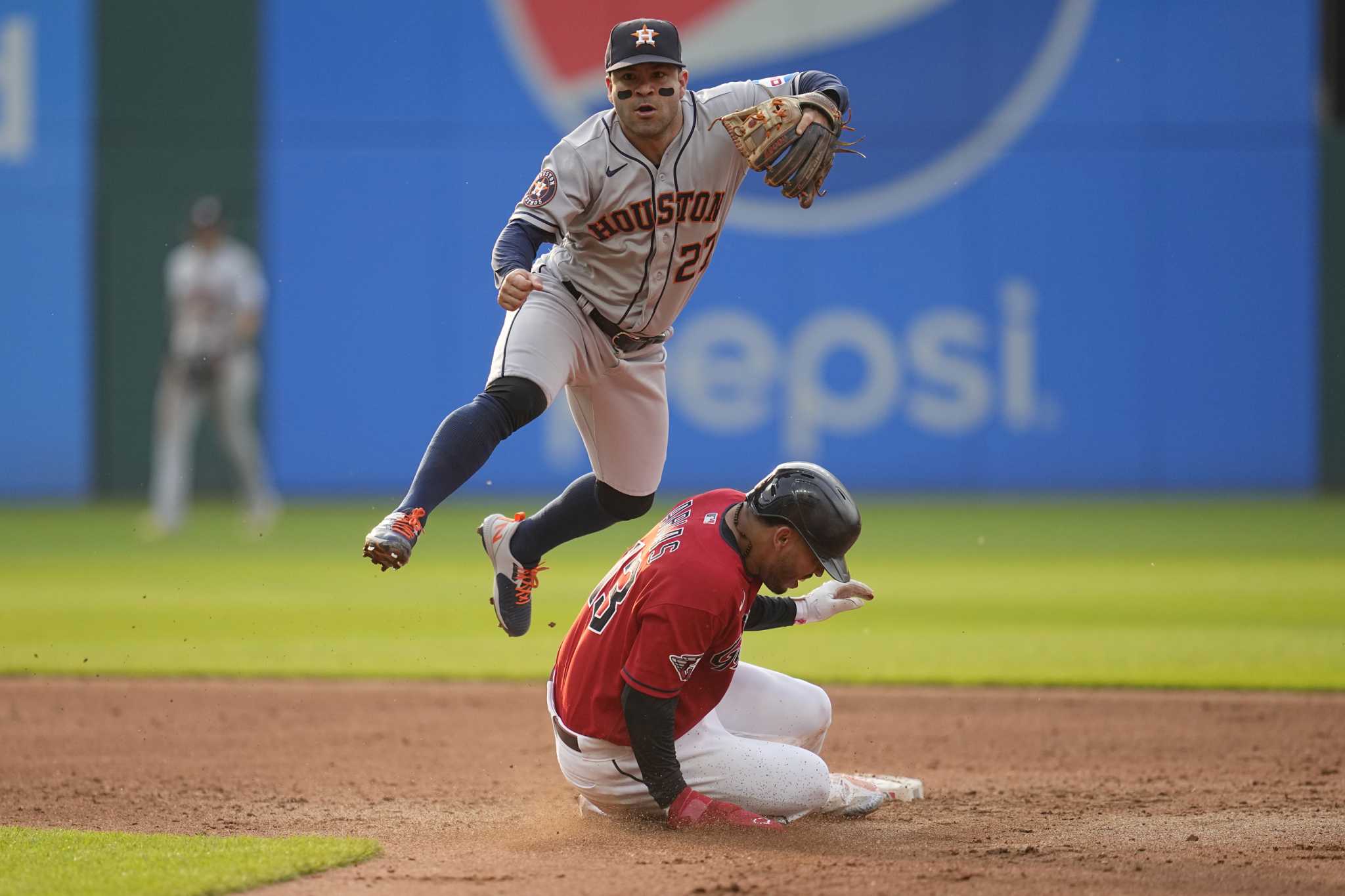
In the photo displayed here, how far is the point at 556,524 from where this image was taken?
5.66m

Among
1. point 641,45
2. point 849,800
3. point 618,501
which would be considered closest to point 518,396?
point 618,501

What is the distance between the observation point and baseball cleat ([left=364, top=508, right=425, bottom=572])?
4.27 meters

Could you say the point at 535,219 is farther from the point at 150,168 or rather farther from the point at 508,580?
the point at 150,168

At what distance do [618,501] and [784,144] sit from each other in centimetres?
150

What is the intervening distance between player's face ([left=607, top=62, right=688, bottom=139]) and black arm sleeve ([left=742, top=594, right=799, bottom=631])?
5.01ft

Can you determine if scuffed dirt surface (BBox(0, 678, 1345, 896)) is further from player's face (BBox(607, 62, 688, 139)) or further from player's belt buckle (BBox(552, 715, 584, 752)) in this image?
player's face (BBox(607, 62, 688, 139))

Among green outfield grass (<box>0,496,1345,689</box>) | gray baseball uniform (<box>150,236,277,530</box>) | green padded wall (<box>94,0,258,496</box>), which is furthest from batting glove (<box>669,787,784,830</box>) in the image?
green padded wall (<box>94,0,258,496</box>)

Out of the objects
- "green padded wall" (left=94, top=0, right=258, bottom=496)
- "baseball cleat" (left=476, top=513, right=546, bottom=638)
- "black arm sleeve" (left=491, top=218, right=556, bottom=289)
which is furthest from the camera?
"green padded wall" (left=94, top=0, right=258, bottom=496)

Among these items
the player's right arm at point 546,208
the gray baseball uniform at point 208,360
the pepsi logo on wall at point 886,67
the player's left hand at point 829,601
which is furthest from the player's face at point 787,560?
the pepsi logo on wall at point 886,67

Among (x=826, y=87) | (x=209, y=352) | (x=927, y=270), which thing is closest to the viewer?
(x=826, y=87)

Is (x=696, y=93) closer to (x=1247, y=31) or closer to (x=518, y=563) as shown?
(x=518, y=563)

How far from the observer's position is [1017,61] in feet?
59.1

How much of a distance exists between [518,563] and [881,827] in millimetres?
1599

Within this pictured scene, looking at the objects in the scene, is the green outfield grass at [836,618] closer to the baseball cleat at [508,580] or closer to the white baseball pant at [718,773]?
the baseball cleat at [508,580]
